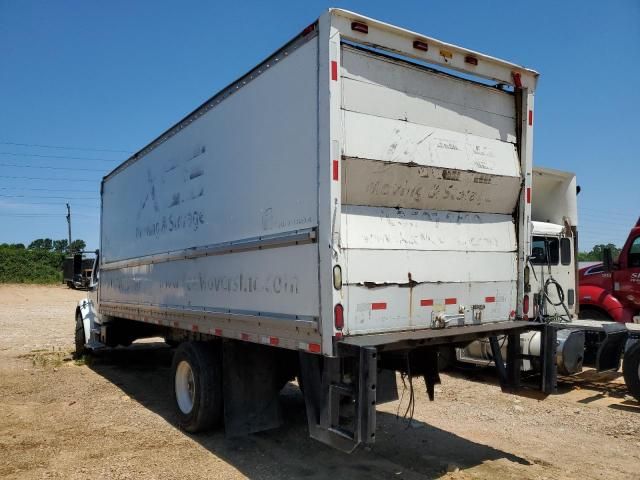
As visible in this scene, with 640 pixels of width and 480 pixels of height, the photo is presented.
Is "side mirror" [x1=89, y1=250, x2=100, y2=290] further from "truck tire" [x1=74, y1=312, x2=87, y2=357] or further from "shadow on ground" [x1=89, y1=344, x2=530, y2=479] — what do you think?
"shadow on ground" [x1=89, y1=344, x2=530, y2=479]

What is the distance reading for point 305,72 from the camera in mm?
4285

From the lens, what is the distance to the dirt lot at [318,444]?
4.92 meters

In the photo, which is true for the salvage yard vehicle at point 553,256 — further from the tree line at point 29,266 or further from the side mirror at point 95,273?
the tree line at point 29,266

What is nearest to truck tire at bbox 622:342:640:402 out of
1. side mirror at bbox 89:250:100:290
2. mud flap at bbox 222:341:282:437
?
mud flap at bbox 222:341:282:437

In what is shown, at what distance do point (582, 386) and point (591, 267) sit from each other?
11.5 feet

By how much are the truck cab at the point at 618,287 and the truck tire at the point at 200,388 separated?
7471 millimetres

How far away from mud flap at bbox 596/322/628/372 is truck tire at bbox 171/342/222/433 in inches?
187

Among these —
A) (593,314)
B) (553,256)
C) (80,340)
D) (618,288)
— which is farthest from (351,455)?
(80,340)

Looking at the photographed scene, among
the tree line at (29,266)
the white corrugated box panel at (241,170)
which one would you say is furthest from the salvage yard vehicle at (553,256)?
the tree line at (29,266)

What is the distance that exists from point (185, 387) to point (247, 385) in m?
1.10

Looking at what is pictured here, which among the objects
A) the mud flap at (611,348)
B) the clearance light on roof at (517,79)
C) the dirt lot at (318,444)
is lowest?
the dirt lot at (318,444)

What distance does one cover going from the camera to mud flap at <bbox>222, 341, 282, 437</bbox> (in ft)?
18.4

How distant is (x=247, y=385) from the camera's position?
5.66m

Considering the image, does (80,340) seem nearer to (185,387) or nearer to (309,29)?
(185,387)
